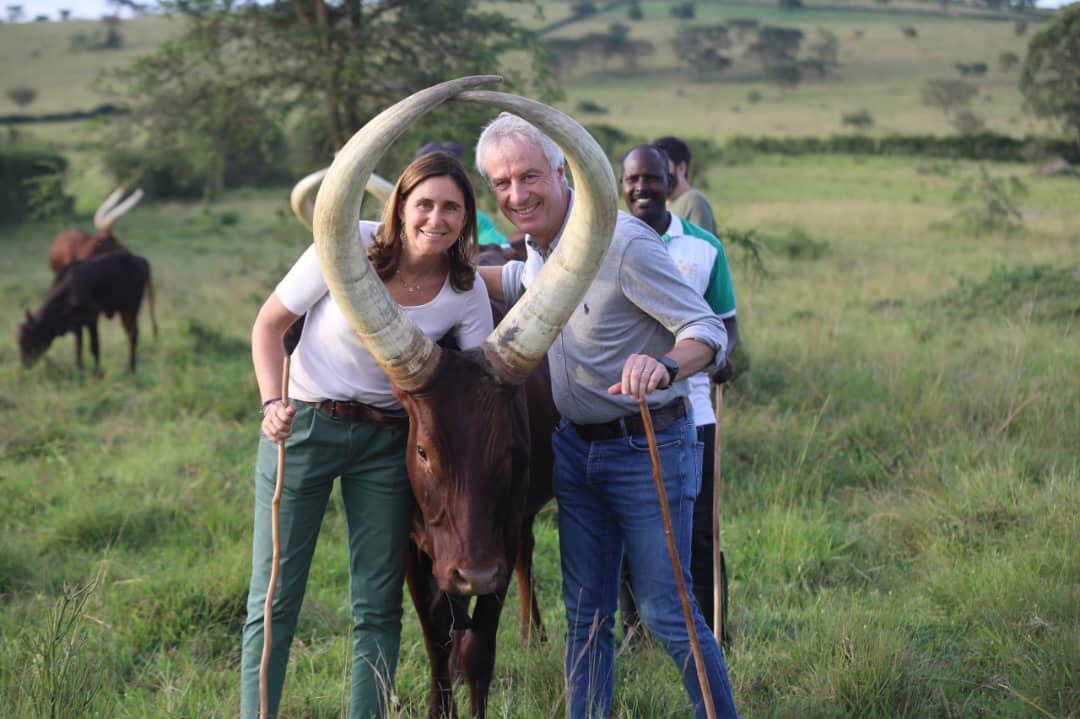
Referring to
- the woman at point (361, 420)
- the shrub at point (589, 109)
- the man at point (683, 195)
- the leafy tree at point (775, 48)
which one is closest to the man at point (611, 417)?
the woman at point (361, 420)

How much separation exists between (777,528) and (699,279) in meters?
1.87

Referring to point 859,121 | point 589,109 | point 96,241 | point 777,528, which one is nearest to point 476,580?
point 777,528

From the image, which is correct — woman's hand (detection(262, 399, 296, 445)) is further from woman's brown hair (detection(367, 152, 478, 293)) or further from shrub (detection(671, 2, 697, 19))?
shrub (detection(671, 2, 697, 19))

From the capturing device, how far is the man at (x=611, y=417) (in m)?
3.29

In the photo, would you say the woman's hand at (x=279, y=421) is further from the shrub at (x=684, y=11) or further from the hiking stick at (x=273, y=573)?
the shrub at (x=684, y=11)

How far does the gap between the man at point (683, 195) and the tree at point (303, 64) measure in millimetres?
4652

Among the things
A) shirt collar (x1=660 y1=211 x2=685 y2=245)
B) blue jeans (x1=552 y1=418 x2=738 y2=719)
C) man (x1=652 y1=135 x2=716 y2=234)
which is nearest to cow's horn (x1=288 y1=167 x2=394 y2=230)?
shirt collar (x1=660 y1=211 x2=685 y2=245)

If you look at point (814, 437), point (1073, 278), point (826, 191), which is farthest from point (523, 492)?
point (826, 191)

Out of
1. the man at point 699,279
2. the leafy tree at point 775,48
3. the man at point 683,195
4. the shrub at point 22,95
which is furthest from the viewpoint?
the leafy tree at point 775,48

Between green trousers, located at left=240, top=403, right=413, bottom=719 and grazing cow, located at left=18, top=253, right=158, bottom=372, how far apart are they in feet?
25.0

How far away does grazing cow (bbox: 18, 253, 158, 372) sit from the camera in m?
10.5

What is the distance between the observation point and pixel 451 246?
3.49 metres

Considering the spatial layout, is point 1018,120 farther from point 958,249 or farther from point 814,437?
Result: point 814,437

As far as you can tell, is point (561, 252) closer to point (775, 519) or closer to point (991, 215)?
point (775, 519)
